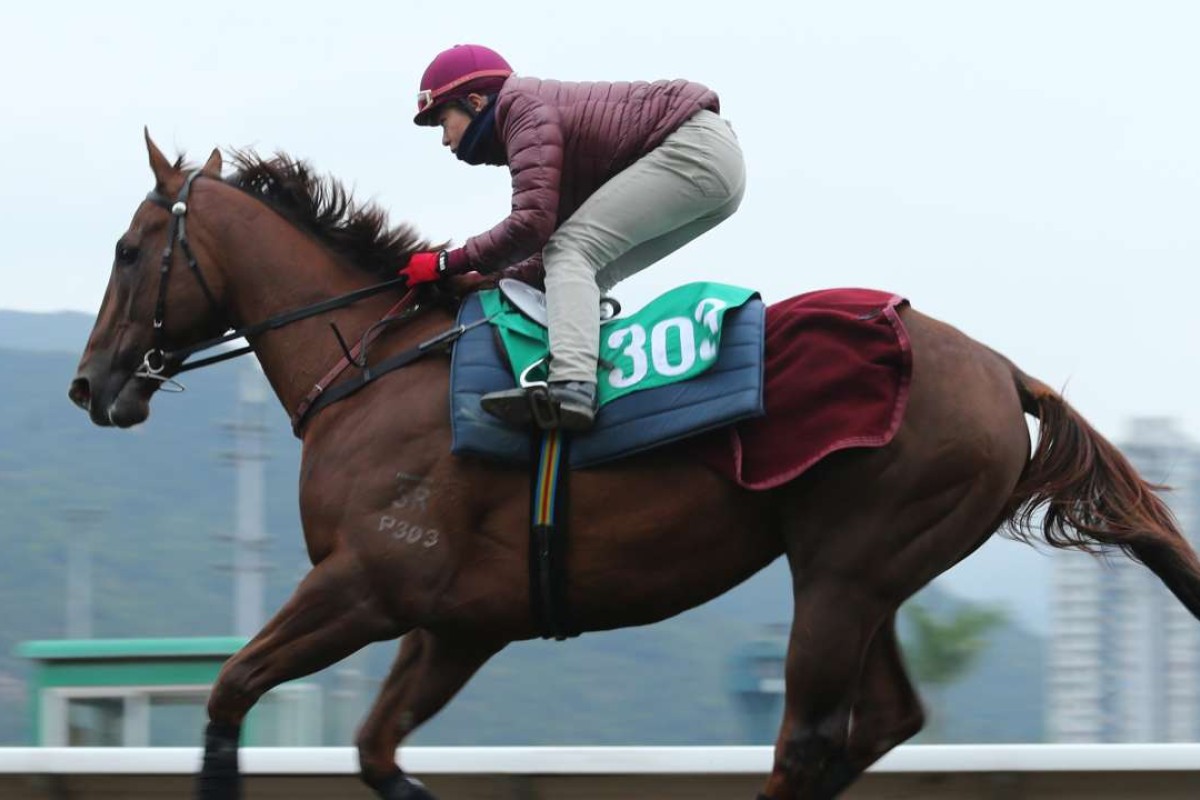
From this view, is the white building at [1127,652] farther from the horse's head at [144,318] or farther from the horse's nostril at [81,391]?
the horse's nostril at [81,391]

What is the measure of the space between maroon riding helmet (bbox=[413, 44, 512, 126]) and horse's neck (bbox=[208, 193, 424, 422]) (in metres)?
0.53

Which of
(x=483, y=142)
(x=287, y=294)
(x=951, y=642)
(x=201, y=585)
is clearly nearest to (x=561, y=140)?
(x=483, y=142)

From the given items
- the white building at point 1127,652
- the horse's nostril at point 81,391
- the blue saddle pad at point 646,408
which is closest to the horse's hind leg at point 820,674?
the blue saddle pad at point 646,408

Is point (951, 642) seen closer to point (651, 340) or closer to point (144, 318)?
point (651, 340)

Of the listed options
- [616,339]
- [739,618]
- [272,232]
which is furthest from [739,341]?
[739,618]

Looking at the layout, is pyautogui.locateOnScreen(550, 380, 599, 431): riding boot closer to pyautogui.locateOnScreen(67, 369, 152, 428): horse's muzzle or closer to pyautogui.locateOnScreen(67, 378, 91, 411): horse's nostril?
pyautogui.locateOnScreen(67, 369, 152, 428): horse's muzzle

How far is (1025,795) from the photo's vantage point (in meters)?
5.33

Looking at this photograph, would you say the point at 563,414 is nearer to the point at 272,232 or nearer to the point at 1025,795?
the point at 272,232

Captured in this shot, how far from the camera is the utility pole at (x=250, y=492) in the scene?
40.6ft

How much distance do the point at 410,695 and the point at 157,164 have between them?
5.56ft

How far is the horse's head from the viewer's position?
16.4ft

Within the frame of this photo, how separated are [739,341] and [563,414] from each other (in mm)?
499

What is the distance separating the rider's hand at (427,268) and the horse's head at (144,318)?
579 mm

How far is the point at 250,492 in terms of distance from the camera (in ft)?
42.3
